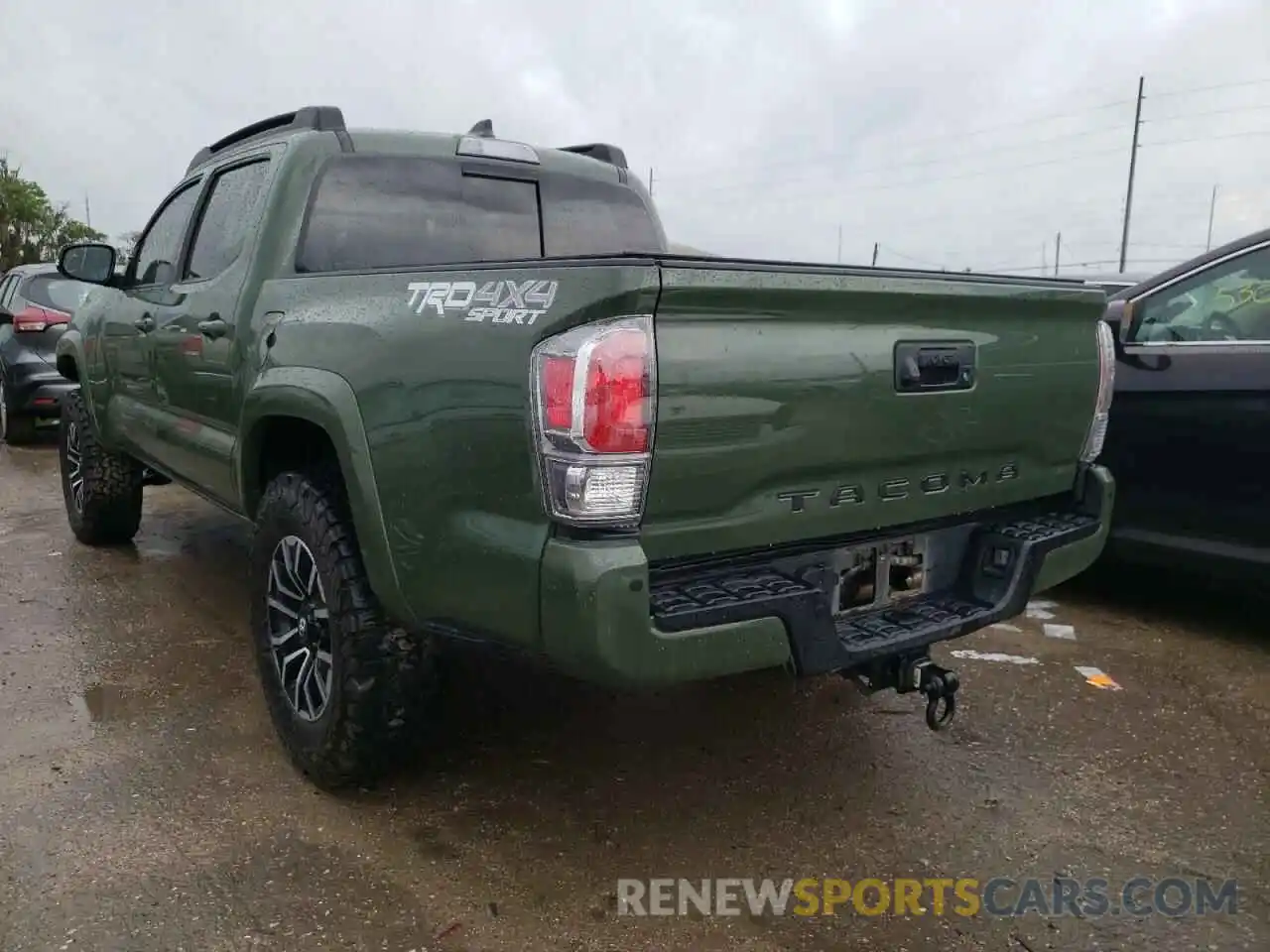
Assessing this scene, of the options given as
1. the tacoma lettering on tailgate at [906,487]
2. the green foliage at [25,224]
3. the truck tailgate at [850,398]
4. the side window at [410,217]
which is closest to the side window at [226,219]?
the side window at [410,217]

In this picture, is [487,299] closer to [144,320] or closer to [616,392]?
[616,392]

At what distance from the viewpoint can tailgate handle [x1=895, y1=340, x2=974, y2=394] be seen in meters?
2.48

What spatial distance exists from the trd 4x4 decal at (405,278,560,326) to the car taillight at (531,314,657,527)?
115 millimetres

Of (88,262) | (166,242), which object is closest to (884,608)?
(166,242)

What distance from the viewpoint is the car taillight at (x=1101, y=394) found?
2.99 meters

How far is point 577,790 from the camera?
9.68 feet

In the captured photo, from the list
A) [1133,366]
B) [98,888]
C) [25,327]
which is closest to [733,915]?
[98,888]

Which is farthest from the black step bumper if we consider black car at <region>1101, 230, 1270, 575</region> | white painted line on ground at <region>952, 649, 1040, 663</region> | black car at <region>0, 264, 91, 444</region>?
black car at <region>0, 264, 91, 444</region>

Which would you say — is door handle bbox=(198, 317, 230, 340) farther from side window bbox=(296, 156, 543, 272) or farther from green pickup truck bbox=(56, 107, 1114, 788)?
side window bbox=(296, 156, 543, 272)

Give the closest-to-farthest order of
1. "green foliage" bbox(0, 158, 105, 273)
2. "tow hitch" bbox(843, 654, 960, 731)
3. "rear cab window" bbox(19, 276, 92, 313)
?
"tow hitch" bbox(843, 654, 960, 731) → "rear cab window" bbox(19, 276, 92, 313) → "green foliage" bbox(0, 158, 105, 273)

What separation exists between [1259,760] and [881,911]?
1.59m

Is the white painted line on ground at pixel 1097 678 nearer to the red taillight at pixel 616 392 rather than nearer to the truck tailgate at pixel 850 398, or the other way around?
the truck tailgate at pixel 850 398

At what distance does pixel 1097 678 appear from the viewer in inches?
152

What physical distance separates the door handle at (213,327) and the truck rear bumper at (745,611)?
1.94 meters
